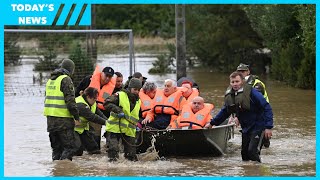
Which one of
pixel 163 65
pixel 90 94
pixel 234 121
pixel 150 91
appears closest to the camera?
pixel 90 94

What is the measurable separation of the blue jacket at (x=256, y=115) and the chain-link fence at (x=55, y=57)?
12.0 meters

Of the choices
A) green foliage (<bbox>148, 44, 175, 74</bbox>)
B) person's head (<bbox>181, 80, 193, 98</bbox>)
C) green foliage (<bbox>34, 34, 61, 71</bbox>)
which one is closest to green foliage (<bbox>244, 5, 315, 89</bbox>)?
green foliage (<bbox>148, 44, 175, 74</bbox>)

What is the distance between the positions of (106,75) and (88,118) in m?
1.71

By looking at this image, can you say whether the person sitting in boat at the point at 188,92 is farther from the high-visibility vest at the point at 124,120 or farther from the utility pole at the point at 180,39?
the utility pole at the point at 180,39

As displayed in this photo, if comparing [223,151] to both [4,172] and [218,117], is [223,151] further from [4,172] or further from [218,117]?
[4,172]

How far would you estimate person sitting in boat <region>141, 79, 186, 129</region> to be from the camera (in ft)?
52.7

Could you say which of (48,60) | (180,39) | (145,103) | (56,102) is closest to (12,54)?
(48,60)

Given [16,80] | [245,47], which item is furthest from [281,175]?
[245,47]

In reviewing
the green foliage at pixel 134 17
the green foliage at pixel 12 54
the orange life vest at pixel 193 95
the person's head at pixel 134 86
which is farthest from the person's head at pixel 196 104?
the green foliage at pixel 134 17

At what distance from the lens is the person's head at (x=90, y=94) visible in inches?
600

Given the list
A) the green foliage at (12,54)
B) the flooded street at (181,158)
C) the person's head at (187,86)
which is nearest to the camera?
the flooded street at (181,158)

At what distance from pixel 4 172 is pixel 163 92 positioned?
3531mm

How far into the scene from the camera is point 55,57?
35.9 metres

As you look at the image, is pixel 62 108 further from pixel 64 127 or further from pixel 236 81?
pixel 236 81
